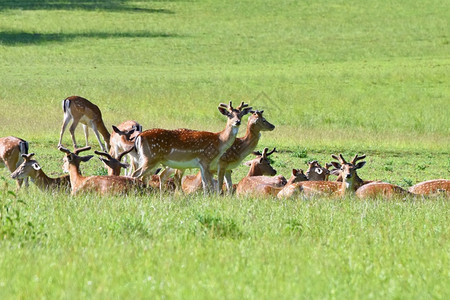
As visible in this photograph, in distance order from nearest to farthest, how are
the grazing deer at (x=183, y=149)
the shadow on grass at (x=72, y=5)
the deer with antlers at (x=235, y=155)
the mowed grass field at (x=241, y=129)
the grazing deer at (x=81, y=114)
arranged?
the mowed grass field at (x=241, y=129) < the grazing deer at (x=183, y=149) < the deer with antlers at (x=235, y=155) < the grazing deer at (x=81, y=114) < the shadow on grass at (x=72, y=5)

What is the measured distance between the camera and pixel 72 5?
58.3m

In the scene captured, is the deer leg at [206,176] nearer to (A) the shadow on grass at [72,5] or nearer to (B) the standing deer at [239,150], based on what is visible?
(B) the standing deer at [239,150]

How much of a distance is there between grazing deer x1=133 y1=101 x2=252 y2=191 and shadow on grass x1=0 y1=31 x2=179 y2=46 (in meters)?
34.5

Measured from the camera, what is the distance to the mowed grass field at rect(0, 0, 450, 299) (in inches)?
258

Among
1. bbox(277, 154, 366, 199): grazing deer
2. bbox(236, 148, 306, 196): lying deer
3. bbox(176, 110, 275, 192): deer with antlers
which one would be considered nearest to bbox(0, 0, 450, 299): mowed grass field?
bbox(277, 154, 366, 199): grazing deer

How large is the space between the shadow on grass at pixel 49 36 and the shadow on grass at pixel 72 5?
753 centimetres

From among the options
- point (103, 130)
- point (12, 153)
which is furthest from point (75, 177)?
point (103, 130)

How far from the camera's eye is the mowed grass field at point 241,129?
655 cm

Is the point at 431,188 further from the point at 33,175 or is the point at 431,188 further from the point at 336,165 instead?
the point at 33,175

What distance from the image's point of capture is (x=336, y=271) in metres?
6.73

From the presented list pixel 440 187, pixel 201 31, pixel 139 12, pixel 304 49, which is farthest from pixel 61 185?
pixel 139 12

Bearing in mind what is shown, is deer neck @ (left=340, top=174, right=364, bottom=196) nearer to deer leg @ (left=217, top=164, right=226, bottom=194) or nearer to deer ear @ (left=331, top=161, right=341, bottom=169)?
deer ear @ (left=331, top=161, right=341, bottom=169)

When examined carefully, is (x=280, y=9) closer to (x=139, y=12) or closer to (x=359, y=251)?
(x=139, y=12)

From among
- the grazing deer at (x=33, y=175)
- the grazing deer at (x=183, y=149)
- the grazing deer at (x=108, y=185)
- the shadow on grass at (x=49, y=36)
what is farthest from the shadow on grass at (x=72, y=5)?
the grazing deer at (x=108, y=185)
